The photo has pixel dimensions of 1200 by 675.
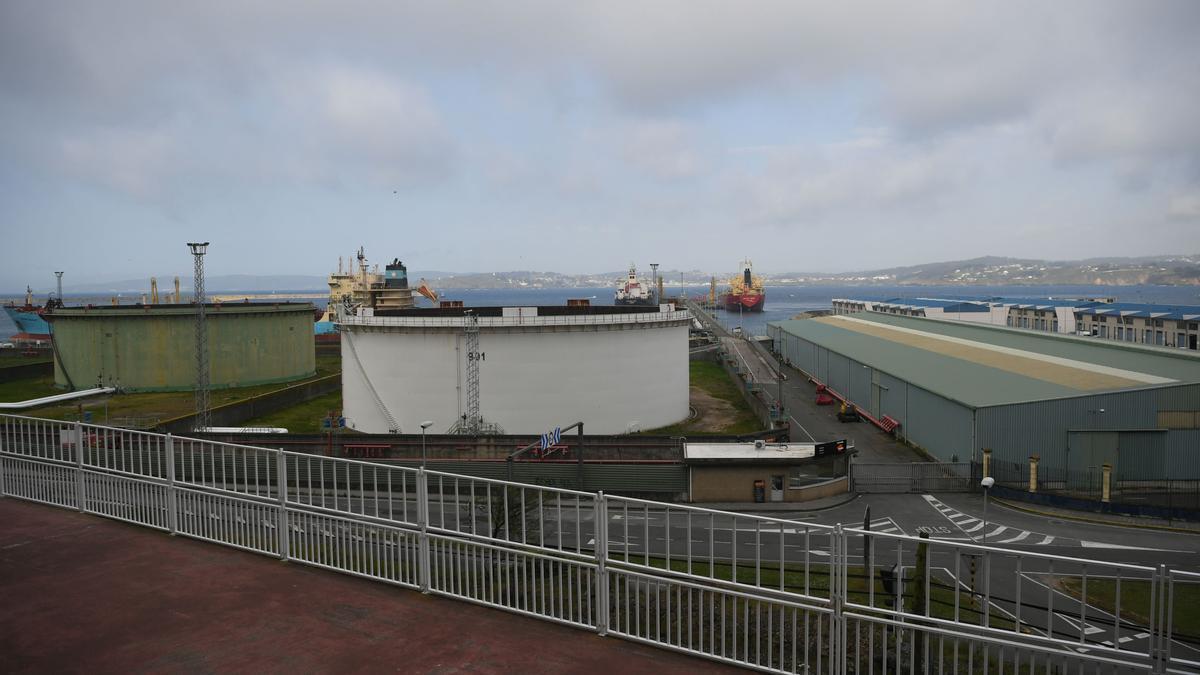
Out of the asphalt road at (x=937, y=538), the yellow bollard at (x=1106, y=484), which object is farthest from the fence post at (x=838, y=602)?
the yellow bollard at (x=1106, y=484)

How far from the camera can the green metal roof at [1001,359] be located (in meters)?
29.1

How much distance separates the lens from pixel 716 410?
4334 centimetres

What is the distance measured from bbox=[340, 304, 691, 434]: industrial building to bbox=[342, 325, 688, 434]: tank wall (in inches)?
1.8

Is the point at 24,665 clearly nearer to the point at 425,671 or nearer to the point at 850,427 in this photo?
the point at 425,671

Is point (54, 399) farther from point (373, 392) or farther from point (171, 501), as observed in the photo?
point (171, 501)

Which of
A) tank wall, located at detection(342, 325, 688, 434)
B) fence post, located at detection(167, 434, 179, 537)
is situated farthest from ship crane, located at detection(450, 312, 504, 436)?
fence post, located at detection(167, 434, 179, 537)

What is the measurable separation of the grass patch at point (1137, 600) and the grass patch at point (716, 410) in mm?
18007

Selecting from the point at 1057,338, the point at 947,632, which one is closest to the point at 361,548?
the point at 947,632

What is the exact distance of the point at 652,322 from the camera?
128 ft

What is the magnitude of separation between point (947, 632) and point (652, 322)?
3293 centimetres

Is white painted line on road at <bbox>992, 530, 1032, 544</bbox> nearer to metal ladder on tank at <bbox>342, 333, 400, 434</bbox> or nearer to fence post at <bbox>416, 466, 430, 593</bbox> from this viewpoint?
fence post at <bbox>416, 466, 430, 593</bbox>

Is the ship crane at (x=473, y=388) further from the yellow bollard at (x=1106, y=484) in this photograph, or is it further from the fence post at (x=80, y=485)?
the fence post at (x=80, y=485)

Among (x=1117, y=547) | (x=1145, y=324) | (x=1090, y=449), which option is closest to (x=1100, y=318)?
(x=1145, y=324)

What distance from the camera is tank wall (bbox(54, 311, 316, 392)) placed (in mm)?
51938
